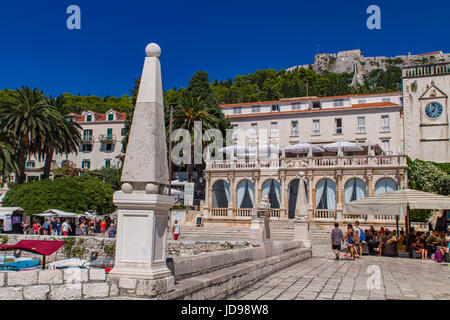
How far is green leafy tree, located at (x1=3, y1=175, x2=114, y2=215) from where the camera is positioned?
3444cm

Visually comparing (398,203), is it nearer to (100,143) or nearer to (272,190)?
(272,190)

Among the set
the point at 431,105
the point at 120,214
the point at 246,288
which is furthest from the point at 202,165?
the point at 120,214

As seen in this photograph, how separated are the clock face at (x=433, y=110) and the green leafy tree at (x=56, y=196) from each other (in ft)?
125

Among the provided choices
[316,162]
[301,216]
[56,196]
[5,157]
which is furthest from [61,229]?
[316,162]

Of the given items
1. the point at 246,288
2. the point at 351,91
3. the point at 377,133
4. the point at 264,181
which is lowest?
the point at 246,288

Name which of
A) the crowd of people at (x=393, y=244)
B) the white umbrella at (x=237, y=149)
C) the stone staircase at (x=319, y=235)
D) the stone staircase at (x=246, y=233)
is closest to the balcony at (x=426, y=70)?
the white umbrella at (x=237, y=149)

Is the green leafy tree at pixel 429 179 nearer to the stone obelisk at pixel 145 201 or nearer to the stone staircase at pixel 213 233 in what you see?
the stone staircase at pixel 213 233

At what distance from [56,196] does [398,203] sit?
92.8 feet

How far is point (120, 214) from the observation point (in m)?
5.66

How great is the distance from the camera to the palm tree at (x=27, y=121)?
123 ft

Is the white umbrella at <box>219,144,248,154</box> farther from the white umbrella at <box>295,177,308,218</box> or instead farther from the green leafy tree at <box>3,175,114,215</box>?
the white umbrella at <box>295,177,308,218</box>

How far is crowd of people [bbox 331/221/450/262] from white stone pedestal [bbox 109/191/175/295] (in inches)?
518

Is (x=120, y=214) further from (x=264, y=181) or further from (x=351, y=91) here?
(x=351, y=91)

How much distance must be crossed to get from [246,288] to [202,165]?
44671mm
